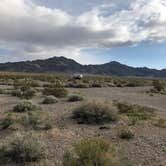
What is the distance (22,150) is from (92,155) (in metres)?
2.79

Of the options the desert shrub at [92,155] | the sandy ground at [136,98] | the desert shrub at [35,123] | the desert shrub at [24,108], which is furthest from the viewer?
the sandy ground at [136,98]

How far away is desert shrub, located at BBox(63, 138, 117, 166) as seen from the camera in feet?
25.6

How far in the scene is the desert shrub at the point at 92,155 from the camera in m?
7.79

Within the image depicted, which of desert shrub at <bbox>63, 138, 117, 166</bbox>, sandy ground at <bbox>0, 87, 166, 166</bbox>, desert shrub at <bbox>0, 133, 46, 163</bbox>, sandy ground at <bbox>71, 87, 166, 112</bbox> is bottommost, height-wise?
sandy ground at <bbox>71, 87, 166, 112</bbox>

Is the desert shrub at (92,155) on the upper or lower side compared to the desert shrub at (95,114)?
upper

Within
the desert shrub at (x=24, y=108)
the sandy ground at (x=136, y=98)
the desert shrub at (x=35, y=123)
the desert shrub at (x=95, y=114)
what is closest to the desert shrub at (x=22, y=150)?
the desert shrub at (x=35, y=123)

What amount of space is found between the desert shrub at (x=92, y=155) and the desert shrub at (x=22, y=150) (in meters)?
1.81

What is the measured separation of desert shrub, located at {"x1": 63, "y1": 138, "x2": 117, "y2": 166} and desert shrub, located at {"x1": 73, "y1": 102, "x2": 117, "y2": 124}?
25.8 feet

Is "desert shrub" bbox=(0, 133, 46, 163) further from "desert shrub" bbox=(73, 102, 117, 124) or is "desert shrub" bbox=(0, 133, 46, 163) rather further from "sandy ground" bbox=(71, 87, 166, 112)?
"sandy ground" bbox=(71, 87, 166, 112)

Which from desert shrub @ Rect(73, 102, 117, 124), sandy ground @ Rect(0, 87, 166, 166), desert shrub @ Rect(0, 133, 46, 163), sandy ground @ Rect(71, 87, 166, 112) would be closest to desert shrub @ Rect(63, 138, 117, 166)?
sandy ground @ Rect(0, 87, 166, 166)

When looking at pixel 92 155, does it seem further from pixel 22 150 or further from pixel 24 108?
pixel 24 108

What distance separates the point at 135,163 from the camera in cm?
962

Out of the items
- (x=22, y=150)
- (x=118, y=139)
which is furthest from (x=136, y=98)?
(x=22, y=150)

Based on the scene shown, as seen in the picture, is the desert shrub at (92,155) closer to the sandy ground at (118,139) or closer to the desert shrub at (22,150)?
the sandy ground at (118,139)
